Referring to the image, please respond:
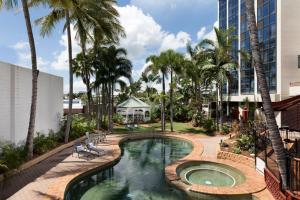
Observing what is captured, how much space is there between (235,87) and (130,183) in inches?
1078

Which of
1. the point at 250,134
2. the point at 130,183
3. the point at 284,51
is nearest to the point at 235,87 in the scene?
the point at 284,51

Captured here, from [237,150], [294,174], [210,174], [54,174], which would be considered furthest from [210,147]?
[54,174]

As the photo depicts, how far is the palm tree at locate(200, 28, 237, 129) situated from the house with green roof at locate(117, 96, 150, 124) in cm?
1137

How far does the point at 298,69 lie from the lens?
25859mm

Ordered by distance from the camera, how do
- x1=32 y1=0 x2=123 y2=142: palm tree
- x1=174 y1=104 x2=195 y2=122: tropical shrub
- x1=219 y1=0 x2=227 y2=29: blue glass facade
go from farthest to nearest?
x1=219 y1=0 x2=227 y2=29: blue glass facade, x1=174 y1=104 x2=195 y2=122: tropical shrub, x1=32 y1=0 x2=123 y2=142: palm tree

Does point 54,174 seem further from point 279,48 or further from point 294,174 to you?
point 279,48

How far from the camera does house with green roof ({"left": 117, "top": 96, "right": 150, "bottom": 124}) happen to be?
33.8 metres

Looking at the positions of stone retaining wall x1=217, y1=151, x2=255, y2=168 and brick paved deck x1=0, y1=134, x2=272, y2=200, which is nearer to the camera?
brick paved deck x1=0, y1=134, x2=272, y2=200

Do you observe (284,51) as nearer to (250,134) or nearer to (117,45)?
(250,134)

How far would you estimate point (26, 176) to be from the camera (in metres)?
11.3

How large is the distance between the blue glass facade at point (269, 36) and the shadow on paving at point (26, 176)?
22.1 metres

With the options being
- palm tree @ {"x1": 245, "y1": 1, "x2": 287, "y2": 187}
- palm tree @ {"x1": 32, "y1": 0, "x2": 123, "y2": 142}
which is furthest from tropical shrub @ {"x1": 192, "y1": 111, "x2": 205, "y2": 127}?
palm tree @ {"x1": 245, "y1": 1, "x2": 287, "y2": 187}

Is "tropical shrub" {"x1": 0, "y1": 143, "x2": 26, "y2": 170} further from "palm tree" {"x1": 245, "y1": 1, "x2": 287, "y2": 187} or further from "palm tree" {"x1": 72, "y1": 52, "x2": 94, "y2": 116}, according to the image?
"palm tree" {"x1": 72, "y1": 52, "x2": 94, "y2": 116}

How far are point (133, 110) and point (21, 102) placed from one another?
20507 millimetres
